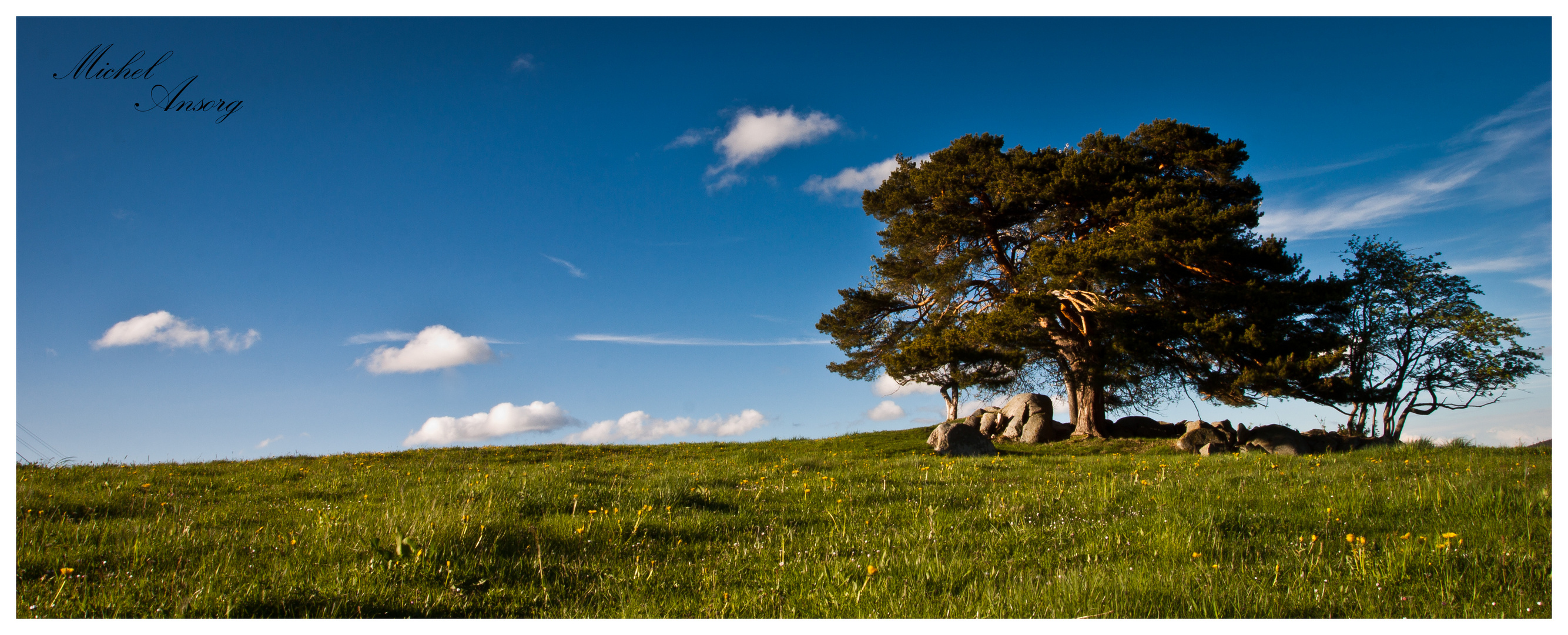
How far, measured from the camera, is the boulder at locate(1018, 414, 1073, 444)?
26.2 meters

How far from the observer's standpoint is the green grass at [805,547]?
4.41m

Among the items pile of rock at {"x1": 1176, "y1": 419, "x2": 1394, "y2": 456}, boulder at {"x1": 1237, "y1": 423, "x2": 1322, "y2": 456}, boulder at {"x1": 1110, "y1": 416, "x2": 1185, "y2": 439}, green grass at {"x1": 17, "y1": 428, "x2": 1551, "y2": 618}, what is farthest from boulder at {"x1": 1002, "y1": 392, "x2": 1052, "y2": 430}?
green grass at {"x1": 17, "y1": 428, "x2": 1551, "y2": 618}

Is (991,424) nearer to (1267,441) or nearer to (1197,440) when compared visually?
(1197,440)

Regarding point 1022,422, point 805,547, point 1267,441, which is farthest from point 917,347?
point 805,547

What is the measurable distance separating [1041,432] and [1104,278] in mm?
5842

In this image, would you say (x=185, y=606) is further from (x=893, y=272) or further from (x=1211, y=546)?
(x=893, y=272)

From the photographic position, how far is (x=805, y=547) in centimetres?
603

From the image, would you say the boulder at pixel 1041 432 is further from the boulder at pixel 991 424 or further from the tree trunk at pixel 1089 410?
the boulder at pixel 991 424

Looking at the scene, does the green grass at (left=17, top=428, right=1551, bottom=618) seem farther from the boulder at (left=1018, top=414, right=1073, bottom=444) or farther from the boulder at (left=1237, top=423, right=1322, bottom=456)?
the boulder at (left=1018, top=414, right=1073, bottom=444)

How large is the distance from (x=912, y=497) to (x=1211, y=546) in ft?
11.1

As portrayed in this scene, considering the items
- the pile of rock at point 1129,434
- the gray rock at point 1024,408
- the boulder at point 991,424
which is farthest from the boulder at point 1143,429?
the boulder at point 991,424

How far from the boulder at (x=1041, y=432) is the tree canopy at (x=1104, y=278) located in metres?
0.71

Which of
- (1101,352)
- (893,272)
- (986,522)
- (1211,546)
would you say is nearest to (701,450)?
(893,272)

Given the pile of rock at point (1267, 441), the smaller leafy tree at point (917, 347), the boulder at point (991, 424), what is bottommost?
the pile of rock at point (1267, 441)
